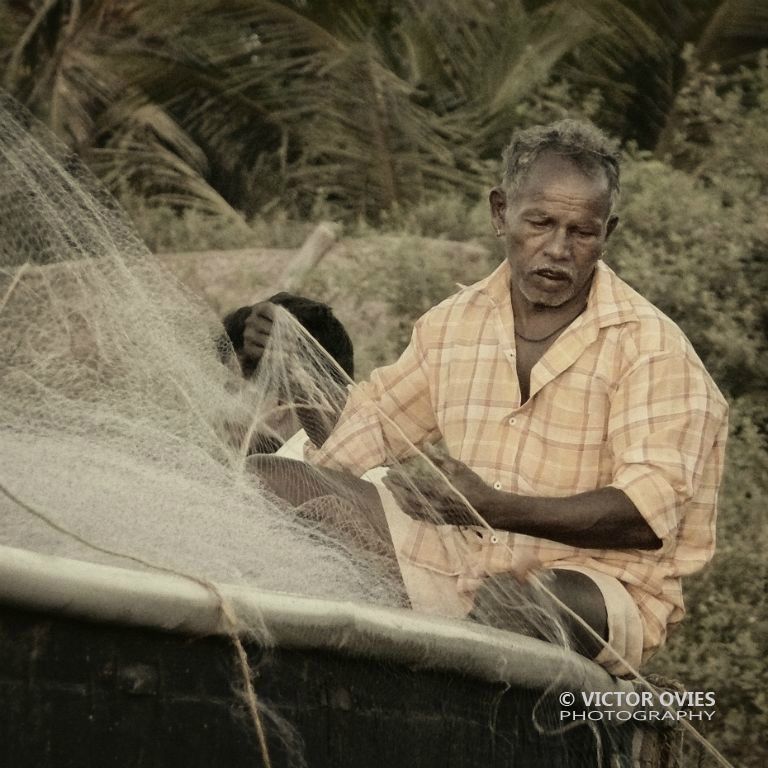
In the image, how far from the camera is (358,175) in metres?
10.8

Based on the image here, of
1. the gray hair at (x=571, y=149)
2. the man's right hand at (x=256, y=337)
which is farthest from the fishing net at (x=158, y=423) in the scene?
the gray hair at (x=571, y=149)

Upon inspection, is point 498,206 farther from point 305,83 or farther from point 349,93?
point 305,83

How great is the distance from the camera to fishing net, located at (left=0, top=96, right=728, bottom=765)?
9.73 feet

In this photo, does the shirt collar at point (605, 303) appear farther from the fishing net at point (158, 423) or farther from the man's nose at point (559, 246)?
the fishing net at point (158, 423)

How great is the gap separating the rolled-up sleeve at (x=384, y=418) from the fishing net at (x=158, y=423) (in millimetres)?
52

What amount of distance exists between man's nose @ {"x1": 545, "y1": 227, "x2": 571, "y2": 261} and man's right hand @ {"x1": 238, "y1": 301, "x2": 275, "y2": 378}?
952 mm

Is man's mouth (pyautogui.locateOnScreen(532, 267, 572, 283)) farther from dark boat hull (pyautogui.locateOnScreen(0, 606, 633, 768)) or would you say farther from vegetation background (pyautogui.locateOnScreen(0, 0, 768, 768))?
vegetation background (pyautogui.locateOnScreen(0, 0, 768, 768))

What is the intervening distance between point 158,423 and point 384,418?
0.66 meters

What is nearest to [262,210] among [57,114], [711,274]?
[57,114]

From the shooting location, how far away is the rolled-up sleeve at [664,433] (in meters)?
3.21

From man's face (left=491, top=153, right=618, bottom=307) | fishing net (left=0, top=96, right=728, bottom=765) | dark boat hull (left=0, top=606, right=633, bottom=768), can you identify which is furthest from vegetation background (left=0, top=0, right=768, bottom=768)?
dark boat hull (left=0, top=606, right=633, bottom=768)

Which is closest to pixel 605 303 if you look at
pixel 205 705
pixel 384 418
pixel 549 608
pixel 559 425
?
pixel 559 425

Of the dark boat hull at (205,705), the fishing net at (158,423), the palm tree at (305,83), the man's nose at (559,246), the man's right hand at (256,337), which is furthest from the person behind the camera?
the palm tree at (305,83)

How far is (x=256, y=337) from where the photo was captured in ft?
14.1
